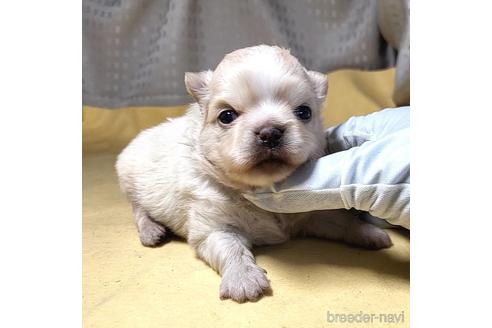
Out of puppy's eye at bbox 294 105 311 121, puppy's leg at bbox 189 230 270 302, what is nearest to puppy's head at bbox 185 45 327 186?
puppy's eye at bbox 294 105 311 121

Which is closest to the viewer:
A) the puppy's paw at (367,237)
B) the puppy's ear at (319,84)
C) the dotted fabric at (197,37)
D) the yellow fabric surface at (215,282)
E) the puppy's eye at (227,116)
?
the yellow fabric surface at (215,282)

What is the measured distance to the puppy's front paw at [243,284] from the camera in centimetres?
158

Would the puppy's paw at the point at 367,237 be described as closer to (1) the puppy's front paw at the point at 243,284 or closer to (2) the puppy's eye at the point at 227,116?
(1) the puppy's front paw at the point at 243,284

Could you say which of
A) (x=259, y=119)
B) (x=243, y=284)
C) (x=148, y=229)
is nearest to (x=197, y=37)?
(x=148, y=229)

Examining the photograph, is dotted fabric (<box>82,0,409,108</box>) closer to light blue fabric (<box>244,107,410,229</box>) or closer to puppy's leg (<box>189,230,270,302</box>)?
light blue fabric (<box>244,107,410,229</box>)

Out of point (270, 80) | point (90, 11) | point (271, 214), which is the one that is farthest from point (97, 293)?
point (90, 11)

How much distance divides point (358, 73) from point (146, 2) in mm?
1643

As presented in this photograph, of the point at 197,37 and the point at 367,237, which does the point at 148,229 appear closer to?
the point at 367,237

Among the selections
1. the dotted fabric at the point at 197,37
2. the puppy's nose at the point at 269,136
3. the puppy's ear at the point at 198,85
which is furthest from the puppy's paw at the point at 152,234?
the dotted fabric at the point at 197,37

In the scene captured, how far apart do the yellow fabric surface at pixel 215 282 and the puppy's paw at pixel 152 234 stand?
30 mm

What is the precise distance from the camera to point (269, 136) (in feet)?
5.42

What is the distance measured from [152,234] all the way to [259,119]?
76 centimetres

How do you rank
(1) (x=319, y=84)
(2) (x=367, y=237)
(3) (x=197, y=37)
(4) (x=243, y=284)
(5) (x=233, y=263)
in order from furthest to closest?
(3) (x=197, y=37), (1) (x=319, y=84), (2) (x=367, y=237), (5) (x=233, y=263), (4) (x=243, y=284)
